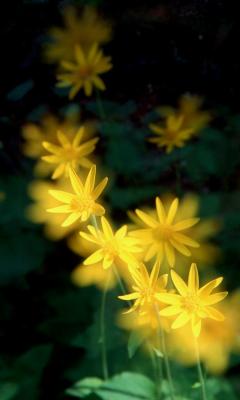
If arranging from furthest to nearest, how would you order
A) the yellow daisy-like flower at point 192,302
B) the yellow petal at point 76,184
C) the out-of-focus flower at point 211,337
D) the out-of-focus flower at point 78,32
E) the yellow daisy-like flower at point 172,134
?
the out-of-focus flower at point 78,32, the yellow daisy-like flower at point 172,134, the out-of-focus flower at point 211,337, the yellow petal at point 76,184, the yellow daisy-like flower at point 192,302

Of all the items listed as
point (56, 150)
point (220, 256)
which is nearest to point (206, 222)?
point (220, 256)

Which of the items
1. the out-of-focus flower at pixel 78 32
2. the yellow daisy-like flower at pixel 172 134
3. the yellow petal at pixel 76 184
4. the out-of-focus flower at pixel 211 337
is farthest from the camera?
the out-of-focus flower at pixel 78 32

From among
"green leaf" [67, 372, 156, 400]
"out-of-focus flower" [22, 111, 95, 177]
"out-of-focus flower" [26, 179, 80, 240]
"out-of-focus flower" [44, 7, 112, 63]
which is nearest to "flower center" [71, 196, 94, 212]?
"green leaf" [67, 372, 156, 400]

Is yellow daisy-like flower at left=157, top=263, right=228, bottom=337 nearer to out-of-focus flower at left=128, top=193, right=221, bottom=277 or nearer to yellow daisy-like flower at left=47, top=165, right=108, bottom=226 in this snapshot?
yellow daisy-like flower at left=47, top=165, right=108, bottom=226

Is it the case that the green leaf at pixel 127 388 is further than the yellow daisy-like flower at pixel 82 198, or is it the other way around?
the green leaf at pixel 127 388

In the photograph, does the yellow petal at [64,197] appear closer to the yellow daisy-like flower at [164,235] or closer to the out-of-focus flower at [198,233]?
the yellow daisy-like flower at [164,235]

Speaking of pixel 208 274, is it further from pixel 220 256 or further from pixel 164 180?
pixel 164 180

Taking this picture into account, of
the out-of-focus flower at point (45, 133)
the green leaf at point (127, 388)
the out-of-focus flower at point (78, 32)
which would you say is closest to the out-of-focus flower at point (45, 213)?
the out-of-focus flower at point (45, 133)
